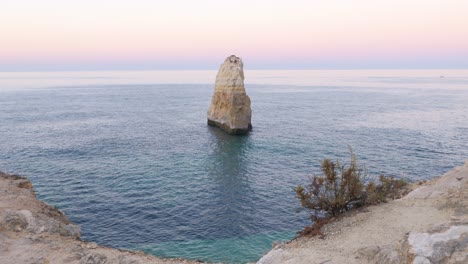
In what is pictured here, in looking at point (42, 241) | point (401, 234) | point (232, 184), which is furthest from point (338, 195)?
point (232, 184)

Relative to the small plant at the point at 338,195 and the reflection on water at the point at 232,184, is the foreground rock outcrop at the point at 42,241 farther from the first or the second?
the reflection on water at the point at 232,184

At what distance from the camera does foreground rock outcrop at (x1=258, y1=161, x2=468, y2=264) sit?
47.7ft

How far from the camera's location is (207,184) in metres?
39.8

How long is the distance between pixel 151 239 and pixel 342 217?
15880 mm

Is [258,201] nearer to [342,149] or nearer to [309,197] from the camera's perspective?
[309,197]

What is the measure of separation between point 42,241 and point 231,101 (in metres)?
49.2

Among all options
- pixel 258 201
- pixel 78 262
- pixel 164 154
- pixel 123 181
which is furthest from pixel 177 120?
pixel 78 262

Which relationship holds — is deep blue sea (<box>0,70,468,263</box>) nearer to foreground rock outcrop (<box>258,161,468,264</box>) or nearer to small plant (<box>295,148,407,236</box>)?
small plant (<box>295,148,407,236</box>)

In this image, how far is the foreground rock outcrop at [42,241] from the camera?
64.7 ft

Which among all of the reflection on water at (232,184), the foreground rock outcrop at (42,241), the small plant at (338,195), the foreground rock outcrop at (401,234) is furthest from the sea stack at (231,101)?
the foreground rock outcrop at (401,234)

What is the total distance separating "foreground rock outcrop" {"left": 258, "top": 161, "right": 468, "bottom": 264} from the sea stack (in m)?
46.8

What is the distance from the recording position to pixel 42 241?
71.2 feet

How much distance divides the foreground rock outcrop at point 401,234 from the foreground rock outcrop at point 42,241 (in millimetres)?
8258

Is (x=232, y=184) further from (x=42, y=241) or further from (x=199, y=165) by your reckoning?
(x=42, y=241)
